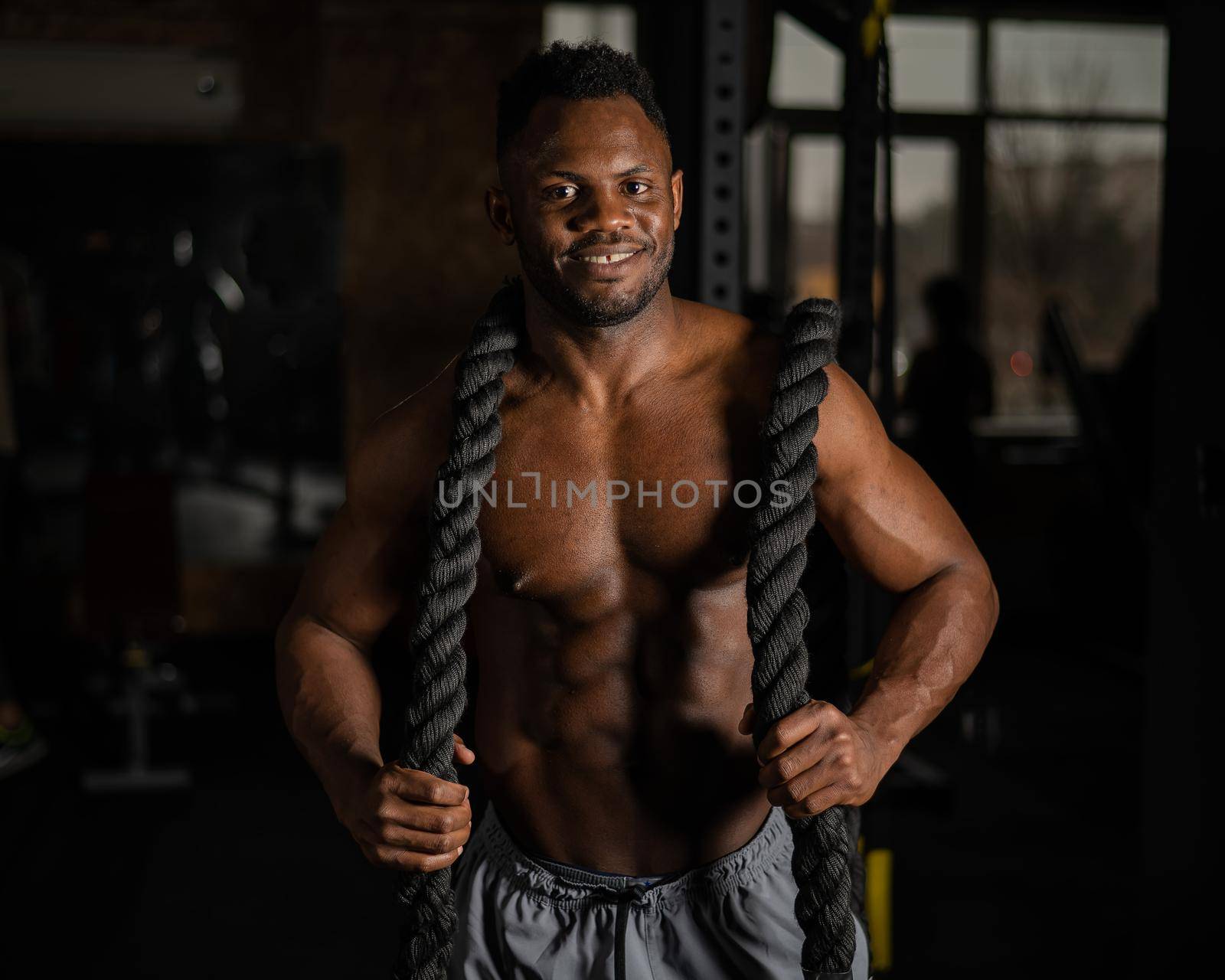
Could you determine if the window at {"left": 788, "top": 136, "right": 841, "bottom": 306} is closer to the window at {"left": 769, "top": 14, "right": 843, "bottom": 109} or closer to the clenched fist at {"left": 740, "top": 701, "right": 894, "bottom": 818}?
the window at {"left": 769, "top": 14, "right": 843, "bottom": 109}

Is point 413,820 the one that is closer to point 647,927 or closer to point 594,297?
point 647,927

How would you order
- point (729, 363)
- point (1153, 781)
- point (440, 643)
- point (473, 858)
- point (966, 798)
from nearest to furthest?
point (440, 643), point (729, 363), point (473, 858), point (1153, 781), point (966, 798)

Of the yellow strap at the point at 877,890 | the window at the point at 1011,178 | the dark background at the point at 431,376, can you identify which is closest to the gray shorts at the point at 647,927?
the dark background at the point at 431,376

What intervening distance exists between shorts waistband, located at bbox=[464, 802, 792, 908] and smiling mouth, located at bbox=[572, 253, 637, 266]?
2.13ft

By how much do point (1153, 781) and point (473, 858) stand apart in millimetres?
1607

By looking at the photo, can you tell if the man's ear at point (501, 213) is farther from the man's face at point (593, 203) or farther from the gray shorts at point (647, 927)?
the gray shorts at point (647, 927)

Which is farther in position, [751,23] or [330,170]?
[330,170]

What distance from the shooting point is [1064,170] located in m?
5.84

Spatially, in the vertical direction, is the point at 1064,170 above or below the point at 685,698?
above

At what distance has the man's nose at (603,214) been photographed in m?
1.07

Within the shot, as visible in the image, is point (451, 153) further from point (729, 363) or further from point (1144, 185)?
point (729, 363)

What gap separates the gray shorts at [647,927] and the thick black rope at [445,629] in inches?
6.0

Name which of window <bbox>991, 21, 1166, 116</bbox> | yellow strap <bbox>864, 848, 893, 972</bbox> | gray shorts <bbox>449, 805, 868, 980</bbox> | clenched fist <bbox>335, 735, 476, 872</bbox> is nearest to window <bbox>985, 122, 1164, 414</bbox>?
window <bbox>991, 21, 1166, 116</bbox>

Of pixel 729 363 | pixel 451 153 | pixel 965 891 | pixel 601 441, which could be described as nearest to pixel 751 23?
pixel 729 363
